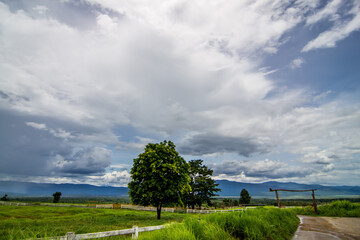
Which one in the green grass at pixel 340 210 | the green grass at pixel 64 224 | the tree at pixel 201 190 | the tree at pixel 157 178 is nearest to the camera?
the green grass at pixel 64 224

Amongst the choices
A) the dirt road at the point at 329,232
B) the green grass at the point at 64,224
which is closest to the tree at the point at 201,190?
the green grass at the point at 64,224

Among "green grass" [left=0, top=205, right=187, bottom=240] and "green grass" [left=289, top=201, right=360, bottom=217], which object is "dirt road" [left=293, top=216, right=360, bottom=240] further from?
"green grass" [left=0, top=205, right=187, bottom=240]

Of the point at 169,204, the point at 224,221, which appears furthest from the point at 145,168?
the point at 224,221

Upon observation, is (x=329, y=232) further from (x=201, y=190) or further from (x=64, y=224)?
(x=201, y=190)

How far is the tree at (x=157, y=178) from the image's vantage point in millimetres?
24344

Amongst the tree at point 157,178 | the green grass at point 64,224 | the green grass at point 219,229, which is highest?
the tree at point 157,178

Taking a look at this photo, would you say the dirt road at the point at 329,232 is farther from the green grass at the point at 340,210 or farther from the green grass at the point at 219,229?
the green grass at the point at 340,210

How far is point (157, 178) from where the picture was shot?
24750 mm

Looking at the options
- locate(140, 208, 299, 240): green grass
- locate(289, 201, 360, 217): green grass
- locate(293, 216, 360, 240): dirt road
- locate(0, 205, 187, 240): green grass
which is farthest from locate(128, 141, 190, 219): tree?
locate(289, 201, 360, 217): green grass

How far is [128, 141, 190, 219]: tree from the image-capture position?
958 inches

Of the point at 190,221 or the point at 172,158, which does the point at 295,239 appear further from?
the point at 172,158

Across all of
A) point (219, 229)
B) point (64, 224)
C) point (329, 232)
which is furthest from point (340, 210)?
point (64, 224)

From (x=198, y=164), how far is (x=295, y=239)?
43.1 metres

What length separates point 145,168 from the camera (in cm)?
2533
